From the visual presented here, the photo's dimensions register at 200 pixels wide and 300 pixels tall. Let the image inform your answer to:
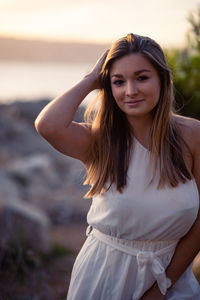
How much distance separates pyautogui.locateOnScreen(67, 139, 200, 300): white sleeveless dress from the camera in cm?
201

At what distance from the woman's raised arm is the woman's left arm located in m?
0.57

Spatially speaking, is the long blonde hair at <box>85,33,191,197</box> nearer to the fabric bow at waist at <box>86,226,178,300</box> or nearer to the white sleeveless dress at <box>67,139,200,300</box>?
the white sleeveless dress at <box>67,139,200,300</box>

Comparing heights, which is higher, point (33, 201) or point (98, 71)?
point (98, 71)

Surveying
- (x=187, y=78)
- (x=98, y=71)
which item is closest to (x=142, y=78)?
(x=98, y=71)

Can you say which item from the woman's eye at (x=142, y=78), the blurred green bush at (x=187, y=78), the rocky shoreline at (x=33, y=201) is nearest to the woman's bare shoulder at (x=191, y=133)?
the woman's eye at (x=142, y=78)

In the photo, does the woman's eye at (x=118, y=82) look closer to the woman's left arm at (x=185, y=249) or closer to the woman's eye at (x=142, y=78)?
the woman's eye at (x=142, y=78)

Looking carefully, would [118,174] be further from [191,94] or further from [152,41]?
[191,94]

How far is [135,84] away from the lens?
204 centimetres

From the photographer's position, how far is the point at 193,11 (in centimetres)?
316

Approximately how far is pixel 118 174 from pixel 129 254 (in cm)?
40

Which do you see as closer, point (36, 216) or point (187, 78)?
point (187, 78)

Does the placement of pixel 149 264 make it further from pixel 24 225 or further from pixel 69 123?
pixel 24 225

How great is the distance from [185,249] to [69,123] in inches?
34.2

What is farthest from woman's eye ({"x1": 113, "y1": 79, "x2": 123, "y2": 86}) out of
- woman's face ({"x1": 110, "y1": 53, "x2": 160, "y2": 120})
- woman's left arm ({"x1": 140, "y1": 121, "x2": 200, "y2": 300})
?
woman's left arm ({"x1": 140, "y1": 121, "x2": 200, "y2": 300})
